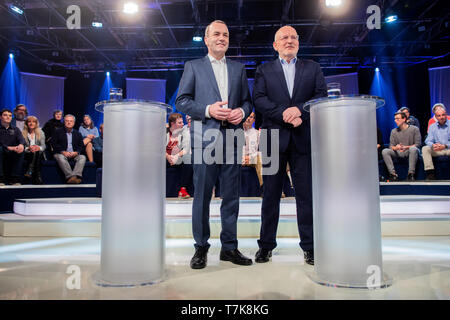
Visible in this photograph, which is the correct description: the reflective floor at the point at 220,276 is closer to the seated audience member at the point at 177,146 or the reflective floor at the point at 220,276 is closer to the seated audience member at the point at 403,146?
the seated audience member at the point at 177,146

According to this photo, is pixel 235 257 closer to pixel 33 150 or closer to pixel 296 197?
pixel 296 197

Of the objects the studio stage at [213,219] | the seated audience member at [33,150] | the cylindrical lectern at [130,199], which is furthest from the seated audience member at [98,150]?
the cylindrical lectern at [130,199]

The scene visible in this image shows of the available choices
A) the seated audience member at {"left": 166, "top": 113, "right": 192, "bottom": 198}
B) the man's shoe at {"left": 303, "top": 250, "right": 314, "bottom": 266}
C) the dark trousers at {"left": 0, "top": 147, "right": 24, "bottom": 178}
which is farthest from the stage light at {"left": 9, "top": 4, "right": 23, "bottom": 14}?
the man's shoe at {"left": 303, "top": 250, "right": 314, "bottom": 266}

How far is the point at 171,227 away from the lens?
2961 millimetres

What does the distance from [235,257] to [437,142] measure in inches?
183

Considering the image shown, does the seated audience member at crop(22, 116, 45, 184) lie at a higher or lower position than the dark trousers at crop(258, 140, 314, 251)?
higher

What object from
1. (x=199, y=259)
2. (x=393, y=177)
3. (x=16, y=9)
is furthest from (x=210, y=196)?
(x=16, y=9)

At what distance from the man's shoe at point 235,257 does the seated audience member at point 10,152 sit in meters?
4.12

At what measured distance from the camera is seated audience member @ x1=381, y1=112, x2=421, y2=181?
16.5 feet

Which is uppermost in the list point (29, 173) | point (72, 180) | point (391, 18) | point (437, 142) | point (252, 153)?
point (391, 18)

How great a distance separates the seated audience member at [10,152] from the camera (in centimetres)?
475

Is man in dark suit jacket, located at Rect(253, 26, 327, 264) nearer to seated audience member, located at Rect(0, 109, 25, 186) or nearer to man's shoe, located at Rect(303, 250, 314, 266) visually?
man's shoe, located at Rect(303, 250, 314, 266)

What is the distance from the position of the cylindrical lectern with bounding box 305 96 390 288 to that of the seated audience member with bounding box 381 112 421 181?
4.07 m

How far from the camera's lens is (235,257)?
1.88 meters
